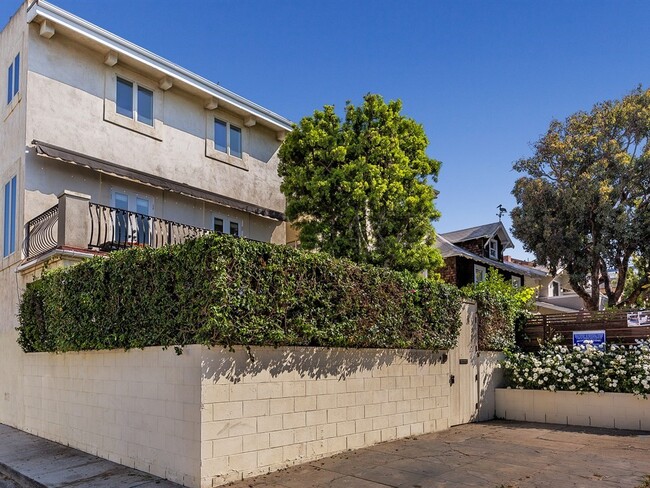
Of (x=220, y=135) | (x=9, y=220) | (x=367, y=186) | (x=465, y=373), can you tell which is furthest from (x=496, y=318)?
(x=9, y=220)

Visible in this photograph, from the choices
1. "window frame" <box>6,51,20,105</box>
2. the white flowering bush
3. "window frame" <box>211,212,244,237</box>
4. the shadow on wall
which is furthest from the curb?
the white flowering bush

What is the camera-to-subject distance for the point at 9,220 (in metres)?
12.6

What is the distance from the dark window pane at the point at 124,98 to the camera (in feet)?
43.6

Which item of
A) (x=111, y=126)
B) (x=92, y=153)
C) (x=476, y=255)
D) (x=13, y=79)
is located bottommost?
(x=476, y=255)

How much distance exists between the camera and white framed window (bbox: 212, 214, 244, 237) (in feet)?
49.3

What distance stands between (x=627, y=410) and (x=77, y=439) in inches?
395

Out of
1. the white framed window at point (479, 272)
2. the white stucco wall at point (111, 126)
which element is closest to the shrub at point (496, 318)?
the white stucco wall at point (111, 126)

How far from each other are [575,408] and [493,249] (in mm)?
19380

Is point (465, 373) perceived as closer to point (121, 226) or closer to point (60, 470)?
point (60, 470)

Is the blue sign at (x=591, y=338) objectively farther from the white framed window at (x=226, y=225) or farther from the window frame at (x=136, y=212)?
the window frame at (x=136, y=212)

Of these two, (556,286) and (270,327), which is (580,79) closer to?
(270,327)

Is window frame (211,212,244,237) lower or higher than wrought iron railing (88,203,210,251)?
higher

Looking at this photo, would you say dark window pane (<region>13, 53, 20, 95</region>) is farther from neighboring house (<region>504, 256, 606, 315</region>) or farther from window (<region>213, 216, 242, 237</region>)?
neighboring house (<region>504, 256, 606, 315</region>)

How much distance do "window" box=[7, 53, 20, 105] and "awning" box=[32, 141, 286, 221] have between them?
2137 millimetres
